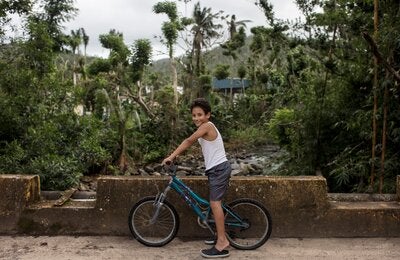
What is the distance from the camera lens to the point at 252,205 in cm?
471

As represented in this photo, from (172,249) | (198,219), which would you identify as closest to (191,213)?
(198,219)

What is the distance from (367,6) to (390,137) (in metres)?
2.57

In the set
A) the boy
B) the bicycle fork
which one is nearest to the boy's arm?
the boy

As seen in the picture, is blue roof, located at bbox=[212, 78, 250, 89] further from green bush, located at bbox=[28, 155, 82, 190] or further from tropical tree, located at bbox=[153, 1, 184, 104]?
green bush, located at bbox=[28, 155, 82, 190]

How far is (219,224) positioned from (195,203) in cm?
38

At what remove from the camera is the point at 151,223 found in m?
4.69

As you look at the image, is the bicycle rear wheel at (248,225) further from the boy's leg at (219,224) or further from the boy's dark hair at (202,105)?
the boy's dark hair at (202,105)

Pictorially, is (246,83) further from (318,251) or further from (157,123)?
(318,251)

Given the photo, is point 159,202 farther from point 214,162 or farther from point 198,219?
point 214,162

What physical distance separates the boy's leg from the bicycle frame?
0.53 feet

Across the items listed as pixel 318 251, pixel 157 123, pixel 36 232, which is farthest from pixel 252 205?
pixel 157 123

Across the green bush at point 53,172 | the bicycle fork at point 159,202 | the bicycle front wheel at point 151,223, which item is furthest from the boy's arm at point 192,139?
the green bush at point 53,172

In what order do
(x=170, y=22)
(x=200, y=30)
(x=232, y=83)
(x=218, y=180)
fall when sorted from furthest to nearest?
(x=232, y=83) < (x=200, y=30) < (x=170, y=22) < (x=218, y=180)

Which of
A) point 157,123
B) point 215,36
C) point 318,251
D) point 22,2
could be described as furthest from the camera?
point 215,36
